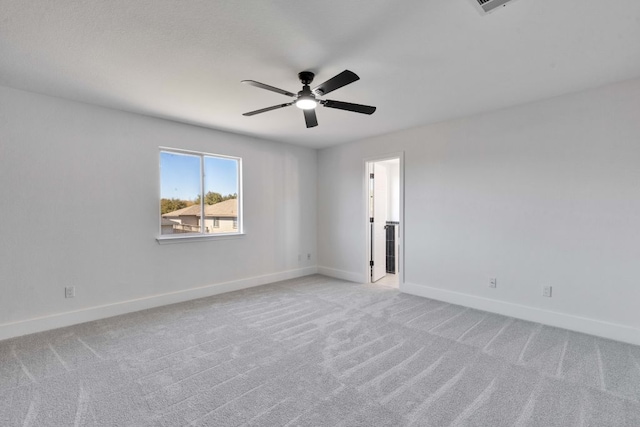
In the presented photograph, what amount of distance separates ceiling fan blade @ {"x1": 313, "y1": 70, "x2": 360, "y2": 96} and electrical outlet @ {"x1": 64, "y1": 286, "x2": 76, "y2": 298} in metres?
3.35

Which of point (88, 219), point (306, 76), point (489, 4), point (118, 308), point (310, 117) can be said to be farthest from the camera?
point (118, 308)

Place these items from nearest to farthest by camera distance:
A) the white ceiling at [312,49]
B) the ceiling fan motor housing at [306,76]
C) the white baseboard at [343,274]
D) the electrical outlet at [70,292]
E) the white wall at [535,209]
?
the white ceiling at [312,49] < the ceiling fan motor housing at [306,76] < the white wall at [535,209] < the electrical outlet at [70,292] < the white baseboard at [343,274]

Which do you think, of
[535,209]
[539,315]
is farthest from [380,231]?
[539,315]

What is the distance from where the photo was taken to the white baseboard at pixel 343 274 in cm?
503

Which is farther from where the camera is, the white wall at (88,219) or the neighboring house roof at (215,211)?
the neighboring house roof at (215,211)

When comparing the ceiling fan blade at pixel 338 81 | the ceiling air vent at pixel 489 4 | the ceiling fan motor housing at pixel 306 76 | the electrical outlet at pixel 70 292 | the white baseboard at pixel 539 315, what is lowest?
the white baseboard at pixel 539 315

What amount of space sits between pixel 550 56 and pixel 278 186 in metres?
3.93

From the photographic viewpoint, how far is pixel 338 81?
2131mm

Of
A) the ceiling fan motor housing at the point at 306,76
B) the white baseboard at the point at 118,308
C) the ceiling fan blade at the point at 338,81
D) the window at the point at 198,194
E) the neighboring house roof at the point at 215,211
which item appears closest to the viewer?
the ceiling fan blade at the point at 338,81

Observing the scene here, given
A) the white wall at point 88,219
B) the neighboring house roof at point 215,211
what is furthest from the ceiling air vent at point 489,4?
the neighboring house roof at point 215,211

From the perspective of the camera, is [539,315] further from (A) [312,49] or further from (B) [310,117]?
(A) [312,49]

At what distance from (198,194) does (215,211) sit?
0.36 metres

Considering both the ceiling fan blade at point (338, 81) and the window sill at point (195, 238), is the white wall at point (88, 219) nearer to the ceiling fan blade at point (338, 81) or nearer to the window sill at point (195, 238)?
the window sill at point (195, 238)

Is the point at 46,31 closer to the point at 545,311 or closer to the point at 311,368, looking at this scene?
the point at 311,368
